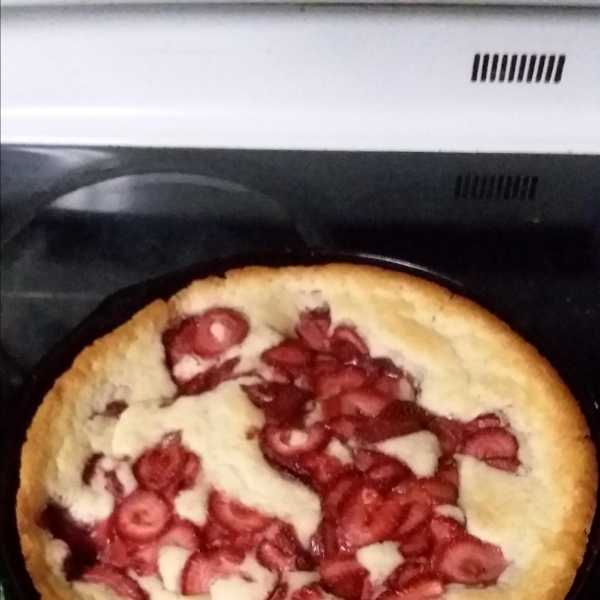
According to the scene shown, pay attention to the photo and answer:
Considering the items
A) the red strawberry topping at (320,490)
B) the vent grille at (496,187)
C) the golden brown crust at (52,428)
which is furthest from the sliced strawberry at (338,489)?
the vent grille at (496,187)

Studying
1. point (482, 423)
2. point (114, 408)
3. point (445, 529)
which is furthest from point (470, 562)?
point (114, 408)

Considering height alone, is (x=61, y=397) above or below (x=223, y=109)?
below

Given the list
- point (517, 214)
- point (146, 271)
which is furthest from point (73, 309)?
point (517, 214)

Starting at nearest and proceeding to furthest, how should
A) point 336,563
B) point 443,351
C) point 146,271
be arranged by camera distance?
point 336,563, point 443,351, point 146,271

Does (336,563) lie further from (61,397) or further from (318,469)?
(61,397)

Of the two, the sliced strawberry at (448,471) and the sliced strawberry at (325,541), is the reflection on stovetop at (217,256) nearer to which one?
the sliced strawberry at (448,471)

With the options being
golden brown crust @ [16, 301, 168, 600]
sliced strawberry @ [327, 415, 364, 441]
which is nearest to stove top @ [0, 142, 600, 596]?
golden brown crust @ [16, 301, 168, 600]

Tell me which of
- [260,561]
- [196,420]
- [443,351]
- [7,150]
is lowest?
[260,561]

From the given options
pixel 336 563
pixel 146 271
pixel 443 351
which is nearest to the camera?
pixel 336 563
